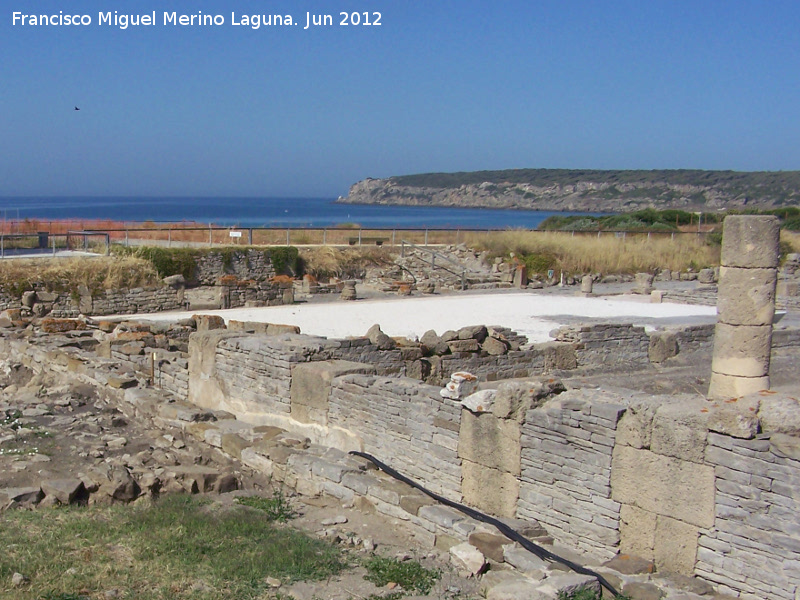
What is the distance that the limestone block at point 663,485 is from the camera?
5910mm

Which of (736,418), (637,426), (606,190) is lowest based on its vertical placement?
(637,426)

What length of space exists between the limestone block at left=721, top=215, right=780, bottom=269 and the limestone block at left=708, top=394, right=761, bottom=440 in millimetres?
3421

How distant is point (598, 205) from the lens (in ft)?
437

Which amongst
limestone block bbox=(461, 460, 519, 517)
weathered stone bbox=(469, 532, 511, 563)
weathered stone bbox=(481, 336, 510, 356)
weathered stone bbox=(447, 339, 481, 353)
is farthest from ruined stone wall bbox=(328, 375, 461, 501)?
weathered stone bbox=(481, 336, 510, 356)

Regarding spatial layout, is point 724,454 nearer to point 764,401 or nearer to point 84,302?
point 764,401

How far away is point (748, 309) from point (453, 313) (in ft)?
38.8

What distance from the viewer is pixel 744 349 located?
351 inches

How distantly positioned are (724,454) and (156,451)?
217 inches

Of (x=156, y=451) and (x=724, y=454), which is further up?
(x=724, y=454)

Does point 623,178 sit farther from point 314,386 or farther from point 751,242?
point 314,386

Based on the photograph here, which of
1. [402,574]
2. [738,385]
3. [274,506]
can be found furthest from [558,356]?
[402,574]

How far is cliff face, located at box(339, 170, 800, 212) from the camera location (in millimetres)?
109875

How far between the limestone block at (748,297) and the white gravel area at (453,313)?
7.68m

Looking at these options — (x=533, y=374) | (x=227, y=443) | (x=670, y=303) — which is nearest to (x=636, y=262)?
→ (x=670, y=303)
